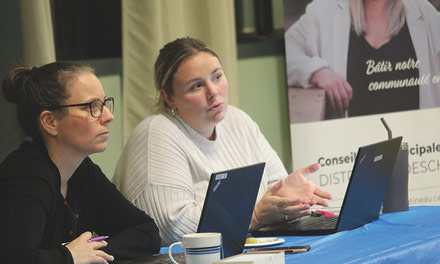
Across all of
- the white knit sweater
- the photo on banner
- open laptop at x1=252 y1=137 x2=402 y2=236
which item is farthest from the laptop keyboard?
the photo on banner

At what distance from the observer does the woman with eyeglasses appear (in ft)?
5.49

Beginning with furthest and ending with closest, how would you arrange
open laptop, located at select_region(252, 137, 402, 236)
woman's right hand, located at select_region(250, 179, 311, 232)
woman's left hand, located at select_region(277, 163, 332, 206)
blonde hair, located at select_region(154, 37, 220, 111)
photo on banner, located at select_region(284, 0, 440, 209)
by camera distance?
1. photo on banner, located at select_region(284, 0, 440, 209)
2. blonde hair, located at select_region(154, 37, 220, 111)
3. woman's left hand, located at select_region(277, 163, 332, 206)
4. woman's right hand, located at select_region(250, 179, 311, 232)
5. open laptop, located at select_region(252, 137, 402, 236)

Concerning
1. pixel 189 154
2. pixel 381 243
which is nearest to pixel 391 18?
pixel 189 154

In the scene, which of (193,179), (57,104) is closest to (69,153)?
(57,104)

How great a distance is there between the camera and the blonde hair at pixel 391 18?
4.03 meters

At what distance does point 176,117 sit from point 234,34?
51.5 inches

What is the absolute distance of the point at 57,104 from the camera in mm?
1869

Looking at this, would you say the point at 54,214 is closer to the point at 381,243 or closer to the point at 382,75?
the point at 381,243

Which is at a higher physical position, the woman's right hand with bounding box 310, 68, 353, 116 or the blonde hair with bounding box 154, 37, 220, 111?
the blonde hair with bounding box 154, 37, 220, 111

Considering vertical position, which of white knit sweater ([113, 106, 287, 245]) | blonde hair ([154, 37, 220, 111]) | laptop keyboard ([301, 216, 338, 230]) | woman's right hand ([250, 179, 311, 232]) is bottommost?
laptop keyboard ([301, 216, 338, 230])

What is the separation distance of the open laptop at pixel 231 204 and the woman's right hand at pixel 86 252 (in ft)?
0.84

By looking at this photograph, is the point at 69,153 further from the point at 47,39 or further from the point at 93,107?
the point at 47,39

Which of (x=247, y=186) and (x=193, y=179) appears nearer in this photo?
(x=247, y=186)

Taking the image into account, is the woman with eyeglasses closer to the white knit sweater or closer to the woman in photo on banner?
the white knit sweater
